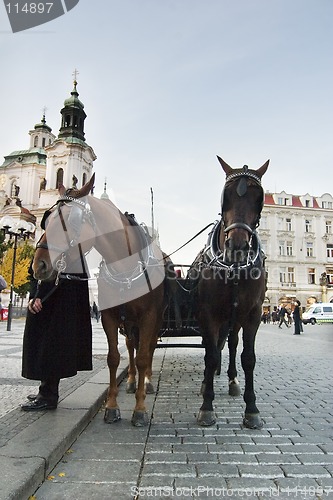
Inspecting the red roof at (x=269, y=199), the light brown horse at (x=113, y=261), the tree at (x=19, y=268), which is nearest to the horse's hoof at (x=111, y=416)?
the light brown horse at (x=113, y=261)

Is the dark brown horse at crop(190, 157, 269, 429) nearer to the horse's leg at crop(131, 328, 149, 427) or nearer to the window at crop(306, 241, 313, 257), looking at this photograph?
the horse's leg at crop(131, 328, 149, 427)

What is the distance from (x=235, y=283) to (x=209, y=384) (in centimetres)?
108

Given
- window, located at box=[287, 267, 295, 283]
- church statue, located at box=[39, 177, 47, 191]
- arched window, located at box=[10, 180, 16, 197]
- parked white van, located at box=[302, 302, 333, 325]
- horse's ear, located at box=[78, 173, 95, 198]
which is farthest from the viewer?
arched window, located at box=[10, 180, 16, 197]

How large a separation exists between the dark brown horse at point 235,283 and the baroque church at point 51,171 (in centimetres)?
5115

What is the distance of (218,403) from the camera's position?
5.14 metres

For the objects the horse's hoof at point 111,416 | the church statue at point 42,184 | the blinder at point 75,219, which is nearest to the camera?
the blinder at point 75,219

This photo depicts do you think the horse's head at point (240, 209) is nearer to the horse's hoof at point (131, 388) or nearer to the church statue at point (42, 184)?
the horse's hoof at point (131, 388)

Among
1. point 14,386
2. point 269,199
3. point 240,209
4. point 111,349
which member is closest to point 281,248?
point 269,199

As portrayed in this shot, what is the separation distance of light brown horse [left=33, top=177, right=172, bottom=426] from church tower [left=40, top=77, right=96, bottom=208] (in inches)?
2110

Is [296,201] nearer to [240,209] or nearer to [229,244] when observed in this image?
[240,209]

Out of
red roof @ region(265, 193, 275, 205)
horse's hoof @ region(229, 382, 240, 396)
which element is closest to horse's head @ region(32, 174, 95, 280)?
horse's hoof @ region(229, 382, 240, 396)

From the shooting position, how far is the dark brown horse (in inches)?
153

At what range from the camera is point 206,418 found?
162 inches

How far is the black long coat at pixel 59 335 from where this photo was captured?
14.2ft
